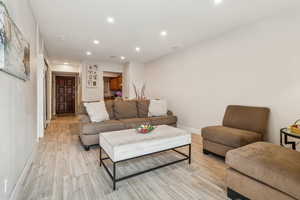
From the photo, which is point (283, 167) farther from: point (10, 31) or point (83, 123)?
point (83, 123)

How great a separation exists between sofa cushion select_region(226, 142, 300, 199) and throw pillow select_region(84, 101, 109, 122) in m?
2.46

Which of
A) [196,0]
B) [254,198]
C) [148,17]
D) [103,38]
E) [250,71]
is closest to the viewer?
[254,198]

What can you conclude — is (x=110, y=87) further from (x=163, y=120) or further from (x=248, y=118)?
(x=248, y=118)

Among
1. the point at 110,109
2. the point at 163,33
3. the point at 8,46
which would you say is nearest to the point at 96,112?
the point at 110,109

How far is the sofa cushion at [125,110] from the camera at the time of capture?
3.62m

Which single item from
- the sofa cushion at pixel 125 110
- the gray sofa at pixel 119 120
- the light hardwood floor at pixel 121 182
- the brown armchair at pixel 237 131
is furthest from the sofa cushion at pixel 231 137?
the sofa cushion at pixel 125 110

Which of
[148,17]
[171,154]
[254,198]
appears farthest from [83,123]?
[254,198]

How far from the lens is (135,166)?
87.6 inches

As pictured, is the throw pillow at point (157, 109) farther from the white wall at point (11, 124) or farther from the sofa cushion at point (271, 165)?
the white wall at point (11, 124)

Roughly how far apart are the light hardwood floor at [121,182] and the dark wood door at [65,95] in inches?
219

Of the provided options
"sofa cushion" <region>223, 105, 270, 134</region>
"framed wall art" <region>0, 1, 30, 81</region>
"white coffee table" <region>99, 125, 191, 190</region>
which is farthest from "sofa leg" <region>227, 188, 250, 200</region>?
"framed wall art" <region>0, 1, 30, 81</region>

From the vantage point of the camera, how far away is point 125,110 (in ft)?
12.2

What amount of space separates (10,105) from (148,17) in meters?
2.39

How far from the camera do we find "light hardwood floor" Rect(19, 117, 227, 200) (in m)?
1.59
